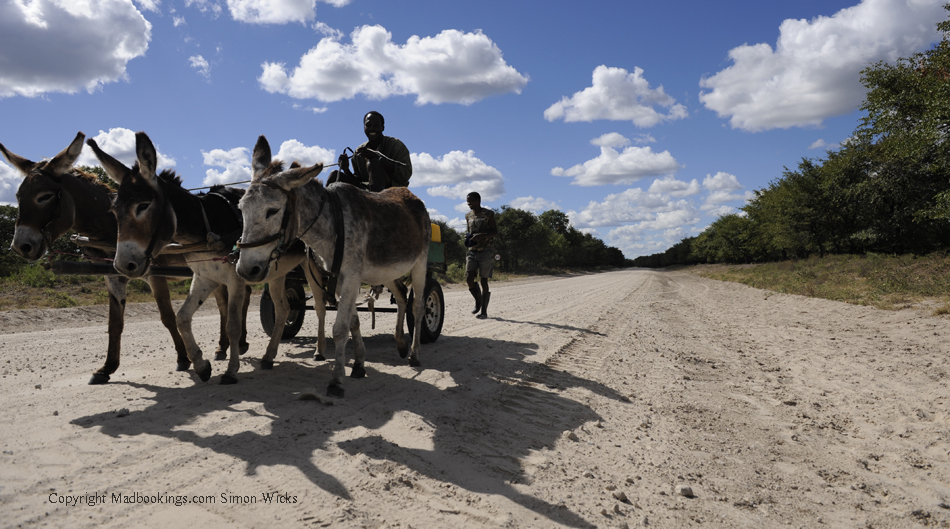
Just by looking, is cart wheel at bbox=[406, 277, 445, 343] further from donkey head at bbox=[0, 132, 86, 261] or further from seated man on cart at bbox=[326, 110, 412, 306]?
donkey head at bbox=[0, 132, 86, 261]

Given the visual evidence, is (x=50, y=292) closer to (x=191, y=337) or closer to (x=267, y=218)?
(x=191, y=337)

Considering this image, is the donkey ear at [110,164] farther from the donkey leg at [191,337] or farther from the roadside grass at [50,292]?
the roadside grass at [50,292]

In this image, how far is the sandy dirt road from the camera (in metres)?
2.43

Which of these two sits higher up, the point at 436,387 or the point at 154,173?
the point at 154,173

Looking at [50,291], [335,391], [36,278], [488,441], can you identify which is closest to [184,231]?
[335,391]

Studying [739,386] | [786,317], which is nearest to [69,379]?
[739,386]

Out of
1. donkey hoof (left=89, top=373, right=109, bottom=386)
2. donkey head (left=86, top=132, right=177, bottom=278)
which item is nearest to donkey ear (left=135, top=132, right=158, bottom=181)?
donkey head (left=86, top=132, right=177, bottom=278)

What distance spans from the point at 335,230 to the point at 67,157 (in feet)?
8.51

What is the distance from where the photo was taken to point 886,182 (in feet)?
87.3

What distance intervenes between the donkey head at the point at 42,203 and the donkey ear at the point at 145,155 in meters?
0.70

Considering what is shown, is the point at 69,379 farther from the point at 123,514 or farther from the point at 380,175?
the point at 380,175

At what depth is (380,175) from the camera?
243 inches

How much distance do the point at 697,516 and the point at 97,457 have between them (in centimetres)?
354

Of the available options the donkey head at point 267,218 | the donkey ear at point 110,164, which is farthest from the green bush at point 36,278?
the donkey head at point 267,218
